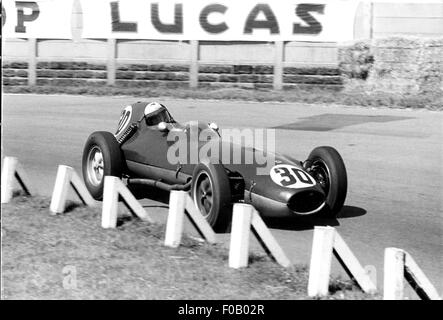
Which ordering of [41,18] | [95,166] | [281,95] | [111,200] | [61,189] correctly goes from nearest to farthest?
[111,200]
[61,189]
[95,166]
[281,95]
[41,18]

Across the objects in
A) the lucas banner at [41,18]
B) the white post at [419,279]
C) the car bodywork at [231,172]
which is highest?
the lucas banner at [41,18]

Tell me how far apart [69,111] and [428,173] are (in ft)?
23.1

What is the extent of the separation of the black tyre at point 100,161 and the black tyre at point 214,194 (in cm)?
125

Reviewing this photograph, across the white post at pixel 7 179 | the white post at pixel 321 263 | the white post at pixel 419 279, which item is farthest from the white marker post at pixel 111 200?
the white post at pixel 419 279

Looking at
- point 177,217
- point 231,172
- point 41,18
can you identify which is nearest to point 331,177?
point 231,172

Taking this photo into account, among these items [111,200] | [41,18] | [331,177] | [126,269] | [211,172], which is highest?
[41,18]

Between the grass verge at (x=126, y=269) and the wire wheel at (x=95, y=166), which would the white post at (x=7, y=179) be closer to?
the grass verge at (x=126, y=269)

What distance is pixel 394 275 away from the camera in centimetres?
538

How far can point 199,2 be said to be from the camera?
62.9 feet

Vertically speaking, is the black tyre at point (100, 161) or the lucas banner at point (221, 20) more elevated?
the lucas banner at point (221, 20)

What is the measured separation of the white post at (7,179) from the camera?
8000 mm

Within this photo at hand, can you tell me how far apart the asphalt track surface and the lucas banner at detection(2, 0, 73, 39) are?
258cm

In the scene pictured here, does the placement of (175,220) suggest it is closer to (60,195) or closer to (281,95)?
(60,195)

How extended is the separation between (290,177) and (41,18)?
13524 mm
